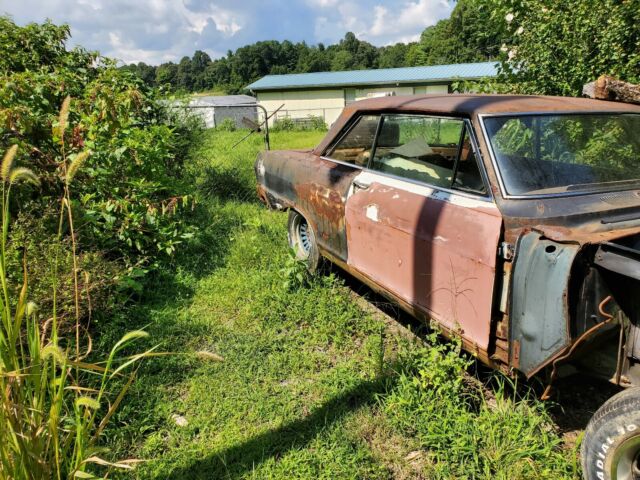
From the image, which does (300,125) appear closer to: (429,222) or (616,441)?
(429,222)

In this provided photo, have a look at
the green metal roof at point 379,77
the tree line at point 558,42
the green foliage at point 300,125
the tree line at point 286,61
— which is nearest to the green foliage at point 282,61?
the tree line at point 286,61

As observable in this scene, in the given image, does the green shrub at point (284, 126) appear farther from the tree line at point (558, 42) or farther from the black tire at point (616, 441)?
the black tire at point (616, 441)

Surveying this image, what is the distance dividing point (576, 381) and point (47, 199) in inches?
180

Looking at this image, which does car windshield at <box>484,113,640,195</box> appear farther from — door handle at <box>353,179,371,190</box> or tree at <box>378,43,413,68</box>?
tree at <box>378,43,413,68</box>

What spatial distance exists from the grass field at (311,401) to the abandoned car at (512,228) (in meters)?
0.37

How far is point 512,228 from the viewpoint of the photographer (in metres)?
2.23

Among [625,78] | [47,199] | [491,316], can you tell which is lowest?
[491,316]

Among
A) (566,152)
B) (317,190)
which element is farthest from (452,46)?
(566,152)

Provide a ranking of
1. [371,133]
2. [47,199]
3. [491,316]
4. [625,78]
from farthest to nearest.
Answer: [625,78] < [47,199] < [371,133] < [491,316]

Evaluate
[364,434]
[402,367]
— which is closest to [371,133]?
[402,367]

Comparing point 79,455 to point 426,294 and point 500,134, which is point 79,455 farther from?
point 500,134

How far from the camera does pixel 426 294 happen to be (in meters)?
2.76

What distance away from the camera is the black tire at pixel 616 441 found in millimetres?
1836

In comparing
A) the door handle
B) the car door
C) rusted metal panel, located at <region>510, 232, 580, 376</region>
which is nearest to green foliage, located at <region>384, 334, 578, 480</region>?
the car door
